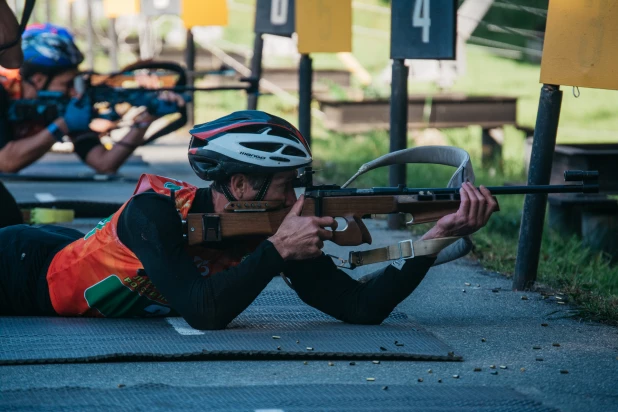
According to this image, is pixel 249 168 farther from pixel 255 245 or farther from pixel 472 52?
pixel 472 52

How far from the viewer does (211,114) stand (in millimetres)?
17078

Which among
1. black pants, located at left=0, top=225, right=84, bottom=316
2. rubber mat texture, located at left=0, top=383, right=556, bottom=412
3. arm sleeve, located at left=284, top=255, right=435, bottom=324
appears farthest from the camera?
black pants, located at left=0, top=225, right=84, bottom=316

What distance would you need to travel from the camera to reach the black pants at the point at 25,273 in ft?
15.4

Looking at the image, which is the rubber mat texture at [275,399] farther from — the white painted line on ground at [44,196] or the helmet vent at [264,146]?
the white painted line on ground at [44,196]

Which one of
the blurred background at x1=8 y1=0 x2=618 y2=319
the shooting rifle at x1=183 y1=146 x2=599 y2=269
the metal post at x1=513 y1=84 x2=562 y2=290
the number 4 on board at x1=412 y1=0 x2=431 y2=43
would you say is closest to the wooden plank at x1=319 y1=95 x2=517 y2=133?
the blurred background at x1=8 y1=0 x2=618 y2=319

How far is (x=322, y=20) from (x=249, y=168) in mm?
4247

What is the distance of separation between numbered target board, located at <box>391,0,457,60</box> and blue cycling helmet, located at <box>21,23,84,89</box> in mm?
3685

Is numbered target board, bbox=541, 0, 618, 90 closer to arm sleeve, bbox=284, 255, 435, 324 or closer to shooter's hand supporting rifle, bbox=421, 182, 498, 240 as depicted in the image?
shooter's hand supporting rifle, bbox=421, 182, 498, 240

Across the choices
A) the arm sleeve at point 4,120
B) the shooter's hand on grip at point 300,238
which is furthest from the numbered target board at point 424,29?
the arm sleeve at point 4,120

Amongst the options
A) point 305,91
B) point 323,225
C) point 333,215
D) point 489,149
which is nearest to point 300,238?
point 323,225

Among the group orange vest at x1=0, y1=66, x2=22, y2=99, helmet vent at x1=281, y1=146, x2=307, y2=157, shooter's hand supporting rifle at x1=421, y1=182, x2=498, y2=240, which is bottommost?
shooter's hand supporting rifle at x1=421, y1=182, x2=498, y2=240

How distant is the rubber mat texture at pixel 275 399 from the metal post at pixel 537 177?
204 cm

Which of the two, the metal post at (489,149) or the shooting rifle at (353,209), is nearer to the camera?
the shooting rifle at (353,209)

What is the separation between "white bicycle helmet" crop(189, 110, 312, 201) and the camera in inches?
167
